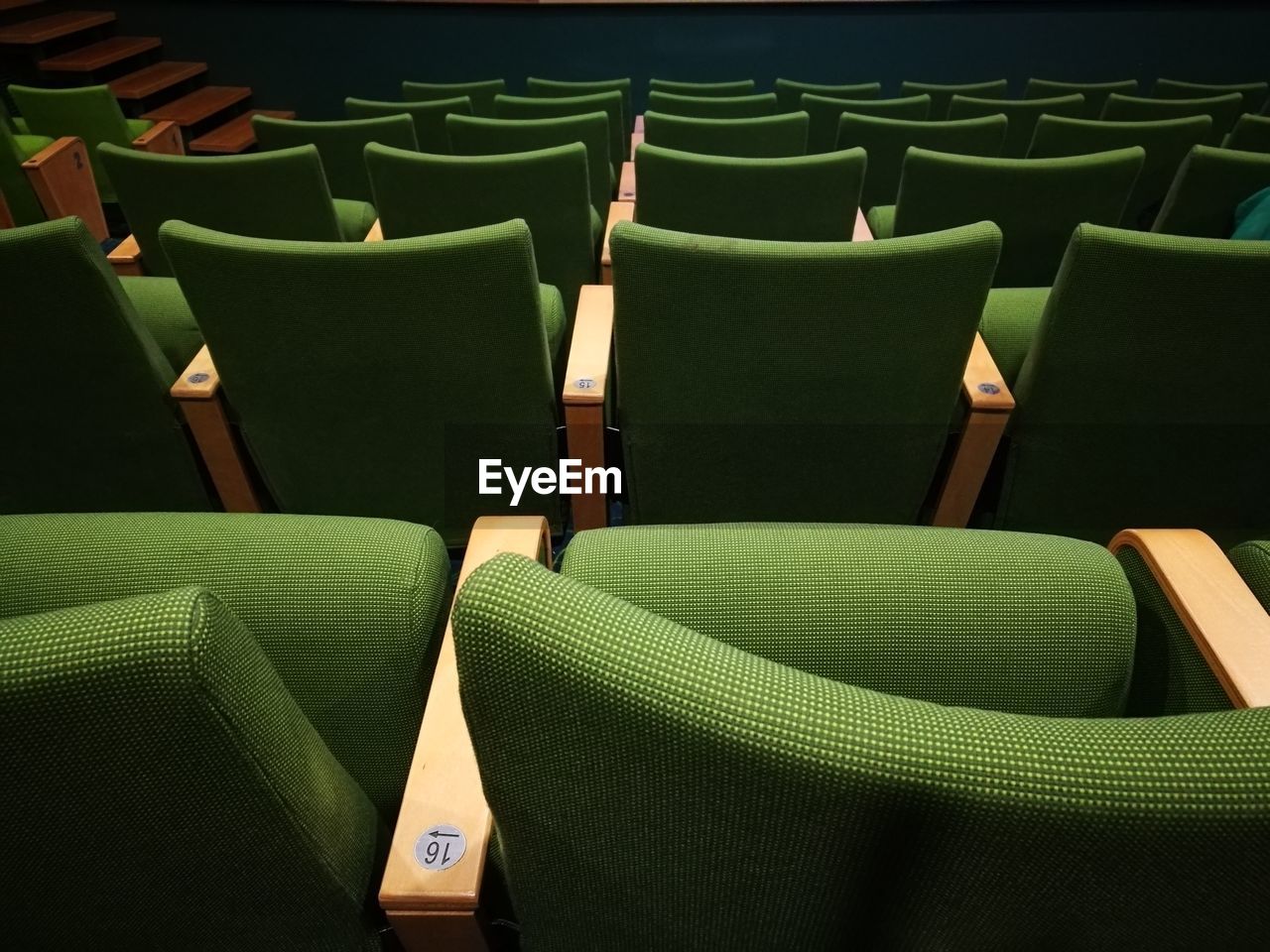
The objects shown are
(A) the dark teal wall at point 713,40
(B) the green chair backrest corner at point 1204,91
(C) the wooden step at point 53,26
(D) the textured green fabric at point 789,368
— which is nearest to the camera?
(D) the textured green fabric at point 789,368

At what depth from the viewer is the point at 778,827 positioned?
14.6 inches

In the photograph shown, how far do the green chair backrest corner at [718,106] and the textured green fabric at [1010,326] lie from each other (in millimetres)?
1345

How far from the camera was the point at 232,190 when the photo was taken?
149 centimetres

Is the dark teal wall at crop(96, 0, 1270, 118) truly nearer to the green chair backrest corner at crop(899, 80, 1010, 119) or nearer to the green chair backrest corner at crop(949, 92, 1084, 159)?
the green chair backrest corner at crop(899, 80, 1010, 119)

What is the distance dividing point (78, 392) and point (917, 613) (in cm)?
112

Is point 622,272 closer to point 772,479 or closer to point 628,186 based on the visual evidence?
point 772,479

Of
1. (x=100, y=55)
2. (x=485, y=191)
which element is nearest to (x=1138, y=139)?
(x=485, y=191)

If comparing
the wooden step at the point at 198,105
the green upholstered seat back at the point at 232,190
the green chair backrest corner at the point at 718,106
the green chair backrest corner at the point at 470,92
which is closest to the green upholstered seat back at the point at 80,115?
the wooden step at the point at 198,105

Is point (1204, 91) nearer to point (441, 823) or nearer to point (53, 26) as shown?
point (441, 823)

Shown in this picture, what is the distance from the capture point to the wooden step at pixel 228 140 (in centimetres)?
378

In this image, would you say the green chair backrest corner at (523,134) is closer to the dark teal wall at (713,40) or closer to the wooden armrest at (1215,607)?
the wooden armrest at (1215,607)

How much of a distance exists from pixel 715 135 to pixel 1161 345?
1316mm

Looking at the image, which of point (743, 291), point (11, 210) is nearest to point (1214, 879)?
point (743, 291)

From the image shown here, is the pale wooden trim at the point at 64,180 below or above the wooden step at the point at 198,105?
above
